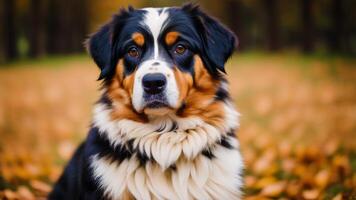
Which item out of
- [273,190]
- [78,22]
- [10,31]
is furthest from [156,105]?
[78,22]

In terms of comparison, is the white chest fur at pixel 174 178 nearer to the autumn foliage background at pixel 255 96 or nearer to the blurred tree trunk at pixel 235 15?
the autumn foliage background at pixel 255 96

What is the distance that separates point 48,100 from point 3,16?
848cm

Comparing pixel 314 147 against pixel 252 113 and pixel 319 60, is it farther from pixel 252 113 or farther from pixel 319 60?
pixel 319 60

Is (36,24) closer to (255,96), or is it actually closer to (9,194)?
(255,96)

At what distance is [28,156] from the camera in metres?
7.87

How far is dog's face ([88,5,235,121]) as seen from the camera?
13.5 feet

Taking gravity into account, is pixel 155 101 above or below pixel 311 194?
above

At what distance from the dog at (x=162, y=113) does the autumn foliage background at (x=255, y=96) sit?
1.42m

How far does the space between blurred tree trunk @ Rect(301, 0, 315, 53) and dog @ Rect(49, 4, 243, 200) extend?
15.5m

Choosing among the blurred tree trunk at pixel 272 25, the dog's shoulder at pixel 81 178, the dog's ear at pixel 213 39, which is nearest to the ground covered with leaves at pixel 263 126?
the dog's shoulder at pixel 81 178

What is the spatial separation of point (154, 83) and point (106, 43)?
0.81 meters

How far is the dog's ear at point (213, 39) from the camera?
14.7 ft

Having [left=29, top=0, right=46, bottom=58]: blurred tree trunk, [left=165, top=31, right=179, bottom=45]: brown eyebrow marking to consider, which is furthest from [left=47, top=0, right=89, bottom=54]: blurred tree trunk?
[left=165, top=31, right=179, bottom=45]: brown eyebrow marking

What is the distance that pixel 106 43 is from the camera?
4.55 m
